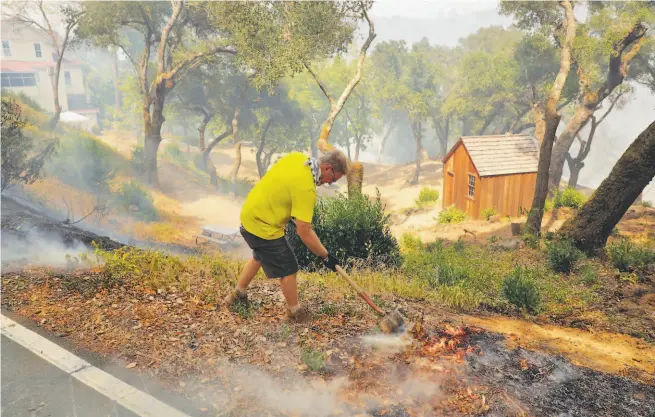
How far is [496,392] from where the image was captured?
3590 millimetres

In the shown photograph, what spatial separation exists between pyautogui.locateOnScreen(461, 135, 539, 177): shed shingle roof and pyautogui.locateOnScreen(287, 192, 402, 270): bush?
1440cm

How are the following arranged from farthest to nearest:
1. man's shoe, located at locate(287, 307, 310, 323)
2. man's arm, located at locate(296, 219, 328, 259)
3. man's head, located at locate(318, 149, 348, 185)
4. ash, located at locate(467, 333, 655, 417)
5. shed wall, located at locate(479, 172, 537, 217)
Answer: shed wall, located at locate(479, 172, 537, 217)
man's shoe, located at locate(287, 307, 310, 323)
man's head, located at locate(318, 149, 348, 185)
man's arm, located at locate(296, 219, 328, 259)
ash, located at locate(467, 333, 655, 417)

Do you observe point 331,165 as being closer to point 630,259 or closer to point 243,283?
point 243,283

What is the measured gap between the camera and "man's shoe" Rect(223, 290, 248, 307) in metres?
5.14

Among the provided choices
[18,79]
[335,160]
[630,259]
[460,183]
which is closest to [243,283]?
[335,160]

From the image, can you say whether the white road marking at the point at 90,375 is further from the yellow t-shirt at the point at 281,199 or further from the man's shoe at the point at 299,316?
the yellow t-shirt at the point at 281,199

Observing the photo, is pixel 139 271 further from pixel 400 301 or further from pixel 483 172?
pixel 483 172

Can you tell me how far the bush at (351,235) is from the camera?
869 centimetres

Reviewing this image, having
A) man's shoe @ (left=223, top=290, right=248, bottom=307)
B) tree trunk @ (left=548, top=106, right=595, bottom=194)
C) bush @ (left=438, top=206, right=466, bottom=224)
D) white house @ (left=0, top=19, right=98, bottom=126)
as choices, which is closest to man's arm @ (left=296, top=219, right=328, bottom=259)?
man's shoe @ (left=223, top=290, right=248, bottom=307)

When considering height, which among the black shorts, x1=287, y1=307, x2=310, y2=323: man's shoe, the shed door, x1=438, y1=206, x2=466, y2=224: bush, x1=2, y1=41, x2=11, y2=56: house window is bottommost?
x1=438, y1=206, x2=466, y2=224: bush

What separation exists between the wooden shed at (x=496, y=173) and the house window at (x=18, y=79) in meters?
42.5

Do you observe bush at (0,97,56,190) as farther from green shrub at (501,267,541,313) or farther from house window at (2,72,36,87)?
house window at (2,72,36,87)

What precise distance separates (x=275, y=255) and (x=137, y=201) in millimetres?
22332

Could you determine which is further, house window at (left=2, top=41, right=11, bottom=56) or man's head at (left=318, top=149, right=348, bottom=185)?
house window at (left=2, top=41, right=11, bottom=56)
